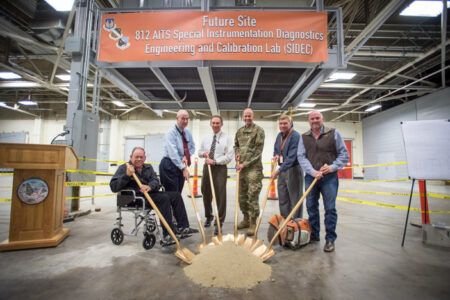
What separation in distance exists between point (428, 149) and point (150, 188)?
3.48 meters

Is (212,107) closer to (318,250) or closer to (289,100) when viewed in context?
(289,100)

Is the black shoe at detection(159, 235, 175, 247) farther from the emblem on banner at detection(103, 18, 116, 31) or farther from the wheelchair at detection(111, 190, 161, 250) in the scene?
the emblem on banner at detection(103, 18, 116, 31)

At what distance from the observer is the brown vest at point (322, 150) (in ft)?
8.76

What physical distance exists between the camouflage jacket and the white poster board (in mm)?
1918

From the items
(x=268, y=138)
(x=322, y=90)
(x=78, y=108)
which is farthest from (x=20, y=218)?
(x=268, y=138)

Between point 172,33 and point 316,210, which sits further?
point 172,33

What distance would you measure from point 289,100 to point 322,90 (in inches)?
311

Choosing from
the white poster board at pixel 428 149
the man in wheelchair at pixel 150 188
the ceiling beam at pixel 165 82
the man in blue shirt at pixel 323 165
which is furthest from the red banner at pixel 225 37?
the man in wheelchair at pixel 150 188

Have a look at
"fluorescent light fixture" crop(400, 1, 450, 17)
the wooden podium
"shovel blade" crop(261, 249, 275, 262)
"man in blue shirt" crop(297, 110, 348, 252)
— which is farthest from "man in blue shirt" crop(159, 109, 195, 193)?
"fluorescent light fixture" crop(400, 1, 450, 17)

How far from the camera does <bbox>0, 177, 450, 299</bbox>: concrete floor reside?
1.67 metres

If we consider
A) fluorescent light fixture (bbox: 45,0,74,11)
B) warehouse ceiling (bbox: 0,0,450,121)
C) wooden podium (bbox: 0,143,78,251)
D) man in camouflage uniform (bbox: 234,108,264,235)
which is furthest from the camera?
fluorescent light fixture (bbox: 45,0,74,11)

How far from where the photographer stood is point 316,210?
284 centimetres

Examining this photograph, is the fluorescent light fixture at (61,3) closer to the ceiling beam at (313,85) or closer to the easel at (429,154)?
the ceiling beam at (313,85)

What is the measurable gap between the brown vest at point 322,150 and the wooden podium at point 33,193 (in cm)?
310
